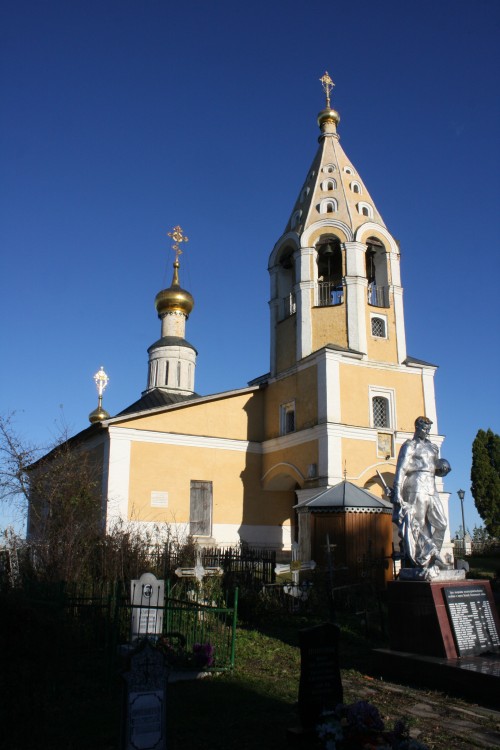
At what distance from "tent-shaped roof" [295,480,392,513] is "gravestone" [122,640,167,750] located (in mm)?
11731

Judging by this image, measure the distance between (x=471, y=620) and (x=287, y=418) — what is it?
14656 millimetres

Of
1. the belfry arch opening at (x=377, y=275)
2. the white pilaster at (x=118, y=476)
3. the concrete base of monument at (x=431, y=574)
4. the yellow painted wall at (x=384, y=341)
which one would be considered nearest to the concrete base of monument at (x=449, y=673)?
the concrete base of monument at (x=431, y=574)

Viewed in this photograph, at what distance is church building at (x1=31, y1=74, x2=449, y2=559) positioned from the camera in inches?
789

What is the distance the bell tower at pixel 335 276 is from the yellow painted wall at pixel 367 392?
1.90 feet

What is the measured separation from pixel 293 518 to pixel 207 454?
4146 millimetres

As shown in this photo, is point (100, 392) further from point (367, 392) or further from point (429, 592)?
point (429, 592)

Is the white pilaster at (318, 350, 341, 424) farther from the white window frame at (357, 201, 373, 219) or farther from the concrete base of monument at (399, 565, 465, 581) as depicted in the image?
the concrete base of monument at (399, 565, 465, 581)

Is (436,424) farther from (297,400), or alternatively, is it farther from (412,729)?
(412,729)

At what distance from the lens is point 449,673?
691 cm

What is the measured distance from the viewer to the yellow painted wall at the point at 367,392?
20250 millimetres

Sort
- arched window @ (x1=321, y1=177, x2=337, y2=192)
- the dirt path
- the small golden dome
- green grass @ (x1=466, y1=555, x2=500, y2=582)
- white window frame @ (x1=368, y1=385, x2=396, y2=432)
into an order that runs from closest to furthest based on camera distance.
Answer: the dirt path < green grass @ (x1=466, y1=555, x2=500, y2=582) < white window frame @ (x1=368, y1=385, x2=396, y2=432) < arched window @ (x1=321, y1=177, x2=337, y2=192) < the small golden dome

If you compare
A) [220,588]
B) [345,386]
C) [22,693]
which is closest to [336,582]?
[220,588]

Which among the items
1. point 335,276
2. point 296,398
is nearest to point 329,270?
point 335,276

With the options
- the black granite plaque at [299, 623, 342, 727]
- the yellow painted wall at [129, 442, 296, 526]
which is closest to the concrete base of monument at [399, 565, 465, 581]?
the black granite plaque at [299, 623, 342, 727]
